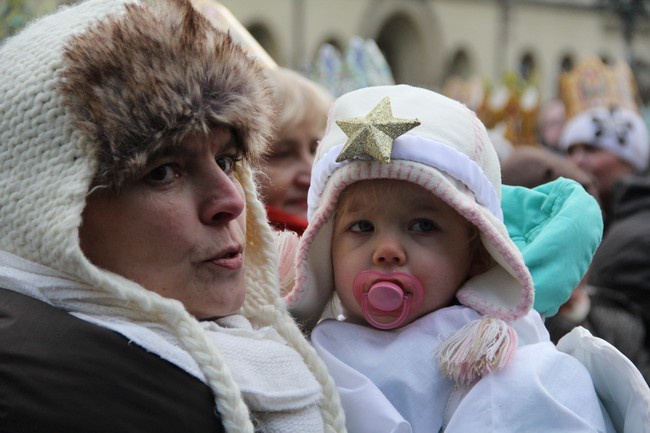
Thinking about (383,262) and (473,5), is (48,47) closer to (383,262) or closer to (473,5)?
(383,262)

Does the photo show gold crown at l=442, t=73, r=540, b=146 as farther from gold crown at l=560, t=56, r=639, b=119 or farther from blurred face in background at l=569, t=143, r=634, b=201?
blurred face in background at l=569, t=143, r=634, b=201

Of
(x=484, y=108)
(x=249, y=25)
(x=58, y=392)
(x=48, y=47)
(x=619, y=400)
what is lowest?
(x=249, y=25)

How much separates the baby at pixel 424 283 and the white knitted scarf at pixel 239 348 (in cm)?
17

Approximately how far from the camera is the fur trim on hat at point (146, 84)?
1.60 m

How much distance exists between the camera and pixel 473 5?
23766 mm

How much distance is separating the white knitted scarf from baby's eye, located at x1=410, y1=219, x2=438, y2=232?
1.21 feet

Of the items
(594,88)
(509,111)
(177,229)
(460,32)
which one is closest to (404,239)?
(177,229)

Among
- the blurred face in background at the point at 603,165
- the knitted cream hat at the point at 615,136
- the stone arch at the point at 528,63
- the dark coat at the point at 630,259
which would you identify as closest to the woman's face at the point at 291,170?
the dark coat at the point at 630,259

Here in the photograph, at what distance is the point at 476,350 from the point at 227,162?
58 centimetres

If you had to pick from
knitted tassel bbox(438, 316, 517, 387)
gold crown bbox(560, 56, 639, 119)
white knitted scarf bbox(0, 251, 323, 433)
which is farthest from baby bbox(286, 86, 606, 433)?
gold crown bbox(560, 56, 639, 119)

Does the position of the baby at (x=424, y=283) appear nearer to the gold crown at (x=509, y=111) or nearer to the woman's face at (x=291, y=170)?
the woman's face at (x=291, y=170)

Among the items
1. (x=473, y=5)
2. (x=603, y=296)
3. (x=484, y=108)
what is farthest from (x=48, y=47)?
(x=473, y=5)

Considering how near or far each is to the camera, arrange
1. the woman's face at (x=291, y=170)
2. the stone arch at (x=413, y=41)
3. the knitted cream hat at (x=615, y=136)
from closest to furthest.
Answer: the woman's face at (x=291, y=170), the knitted cream hat at (x=615, y=136), the stone arch at (x=413, y=41)

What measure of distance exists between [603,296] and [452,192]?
6.57 ft
